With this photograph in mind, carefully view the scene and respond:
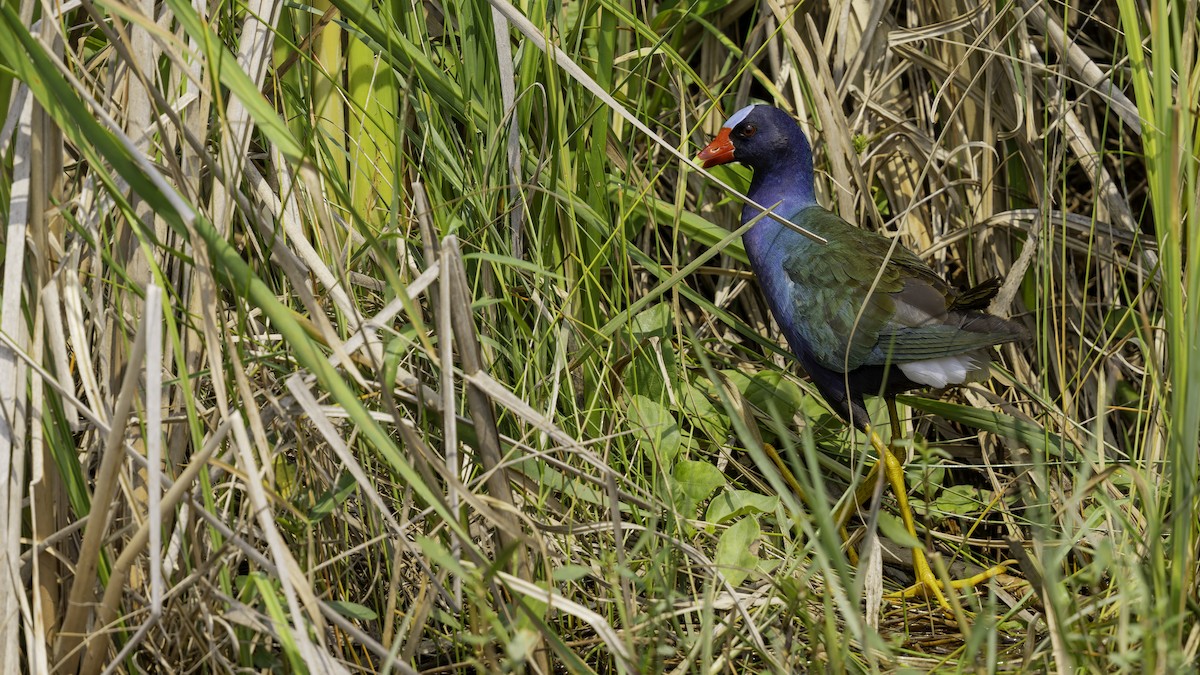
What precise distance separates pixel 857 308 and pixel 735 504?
45 centimetres

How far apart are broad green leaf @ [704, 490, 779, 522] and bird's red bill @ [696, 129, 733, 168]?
29.9 inches

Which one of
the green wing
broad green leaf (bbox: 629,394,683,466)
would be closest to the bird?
the green wing

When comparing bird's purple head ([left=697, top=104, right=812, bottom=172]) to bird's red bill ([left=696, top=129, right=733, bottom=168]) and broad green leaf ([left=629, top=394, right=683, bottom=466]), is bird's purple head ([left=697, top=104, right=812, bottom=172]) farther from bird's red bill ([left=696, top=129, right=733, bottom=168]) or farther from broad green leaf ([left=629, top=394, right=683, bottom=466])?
broad green leaf ([left=629, top=394, right=683, bottom=466])

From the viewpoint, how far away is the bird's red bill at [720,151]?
2338 mm

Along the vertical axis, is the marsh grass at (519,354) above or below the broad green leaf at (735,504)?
above

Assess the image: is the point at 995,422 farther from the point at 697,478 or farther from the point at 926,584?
the point at 697,478

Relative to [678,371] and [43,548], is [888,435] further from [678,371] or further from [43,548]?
[43,548]

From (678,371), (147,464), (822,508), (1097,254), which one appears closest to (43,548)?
(147,464)

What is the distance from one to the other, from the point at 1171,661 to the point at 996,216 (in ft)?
4.21

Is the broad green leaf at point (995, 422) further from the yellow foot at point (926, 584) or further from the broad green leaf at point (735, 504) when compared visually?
the broad green leaf at point (735, 504)

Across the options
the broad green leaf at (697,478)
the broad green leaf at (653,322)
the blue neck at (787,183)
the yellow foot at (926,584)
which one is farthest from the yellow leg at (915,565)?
the blue neck at (787,183)

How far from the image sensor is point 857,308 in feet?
6.78

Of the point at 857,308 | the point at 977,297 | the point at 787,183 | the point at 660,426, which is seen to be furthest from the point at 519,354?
the point at 787,183

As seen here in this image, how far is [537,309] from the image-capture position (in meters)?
1.88
